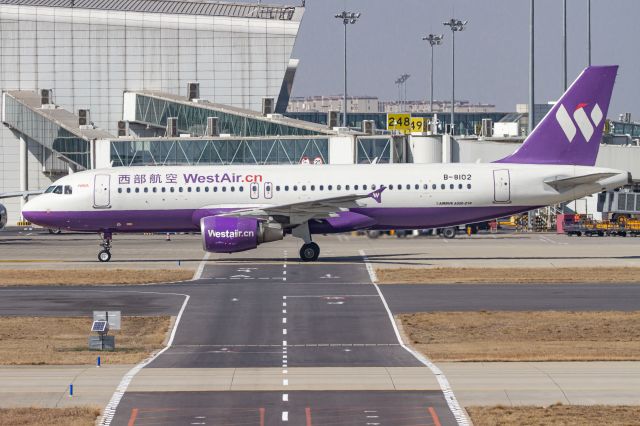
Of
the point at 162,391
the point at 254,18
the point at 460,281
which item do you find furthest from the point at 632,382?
the point at 254,18

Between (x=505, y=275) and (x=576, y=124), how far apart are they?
40.4ft

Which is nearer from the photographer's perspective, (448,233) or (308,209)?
(308,209)

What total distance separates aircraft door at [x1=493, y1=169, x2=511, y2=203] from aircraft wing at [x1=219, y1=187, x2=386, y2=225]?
240 inches

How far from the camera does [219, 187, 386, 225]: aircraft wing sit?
62938mm

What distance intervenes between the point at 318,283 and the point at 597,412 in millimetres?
29230

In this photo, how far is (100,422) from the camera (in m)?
26.5

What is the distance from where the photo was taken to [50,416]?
2684 centimetres

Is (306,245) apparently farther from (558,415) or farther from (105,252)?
(558,415)

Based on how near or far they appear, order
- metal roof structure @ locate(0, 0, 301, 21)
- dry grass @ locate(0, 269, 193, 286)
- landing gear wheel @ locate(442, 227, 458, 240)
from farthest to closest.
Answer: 1. metal roof structure @ locate(0, 0, 301, 21)
2. landing gear wheel @ locate(442, 227, 458, 240)
3. dry grass @ locate(0, 269, 193, 286)

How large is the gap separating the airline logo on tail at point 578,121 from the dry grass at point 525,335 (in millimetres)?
22652

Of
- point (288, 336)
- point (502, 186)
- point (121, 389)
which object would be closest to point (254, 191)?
point (502, 186)

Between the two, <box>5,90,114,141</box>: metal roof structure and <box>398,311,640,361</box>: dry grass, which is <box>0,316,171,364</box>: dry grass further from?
<box>5,90,114,141</box>: metal roof structure

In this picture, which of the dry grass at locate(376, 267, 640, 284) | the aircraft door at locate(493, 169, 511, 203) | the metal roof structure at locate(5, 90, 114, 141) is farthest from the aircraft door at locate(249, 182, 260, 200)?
the metal roof structure at locate(5, 90, 114, 141)

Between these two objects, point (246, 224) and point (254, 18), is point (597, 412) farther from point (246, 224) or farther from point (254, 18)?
point (254, 18)
